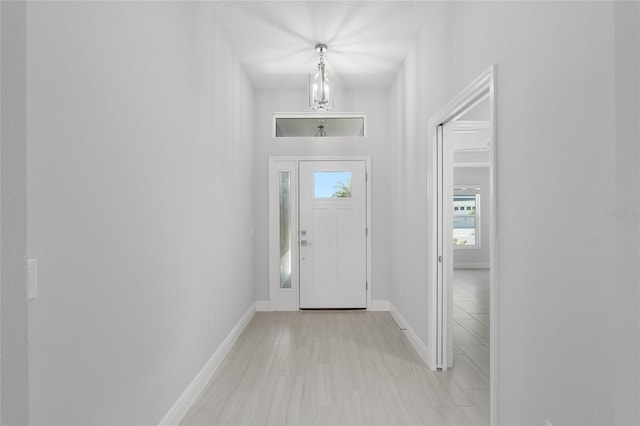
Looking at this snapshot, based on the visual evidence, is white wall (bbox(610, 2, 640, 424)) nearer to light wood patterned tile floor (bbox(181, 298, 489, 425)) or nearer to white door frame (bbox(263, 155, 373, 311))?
light wood patterned tile floor (bbox(181, 298, 489, 425))

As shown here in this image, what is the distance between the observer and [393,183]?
169 inches

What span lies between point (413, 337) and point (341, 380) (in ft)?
3.34

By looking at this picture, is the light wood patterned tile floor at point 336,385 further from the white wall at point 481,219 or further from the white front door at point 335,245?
the white wall at point 481,219

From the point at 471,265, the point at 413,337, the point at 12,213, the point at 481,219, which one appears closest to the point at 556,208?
the point at 12,213

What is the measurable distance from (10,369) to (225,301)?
103 inches

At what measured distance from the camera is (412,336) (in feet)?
11.0

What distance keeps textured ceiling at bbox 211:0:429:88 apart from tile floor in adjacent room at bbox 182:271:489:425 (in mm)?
2924

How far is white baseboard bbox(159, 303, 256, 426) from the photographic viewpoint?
203cm

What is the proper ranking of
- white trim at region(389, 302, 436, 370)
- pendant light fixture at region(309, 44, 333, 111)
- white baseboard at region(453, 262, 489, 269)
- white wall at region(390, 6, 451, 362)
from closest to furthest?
white wall at region(390, 6, 451, 362), white trim at region(389, 302, 436, 370), pendant light fixture at region(309, 44, 333, 111), white baseboard at region(453, 262, 489, 269)

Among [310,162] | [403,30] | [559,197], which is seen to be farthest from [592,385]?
[310,162]

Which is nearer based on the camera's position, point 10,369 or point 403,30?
point 10,369

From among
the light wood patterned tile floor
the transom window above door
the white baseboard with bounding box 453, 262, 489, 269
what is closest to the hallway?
the light wood patterned tile floor

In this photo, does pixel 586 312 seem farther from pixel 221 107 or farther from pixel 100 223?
pixel 221 107

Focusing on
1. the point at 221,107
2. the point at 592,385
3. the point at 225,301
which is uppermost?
the point at 221,107
